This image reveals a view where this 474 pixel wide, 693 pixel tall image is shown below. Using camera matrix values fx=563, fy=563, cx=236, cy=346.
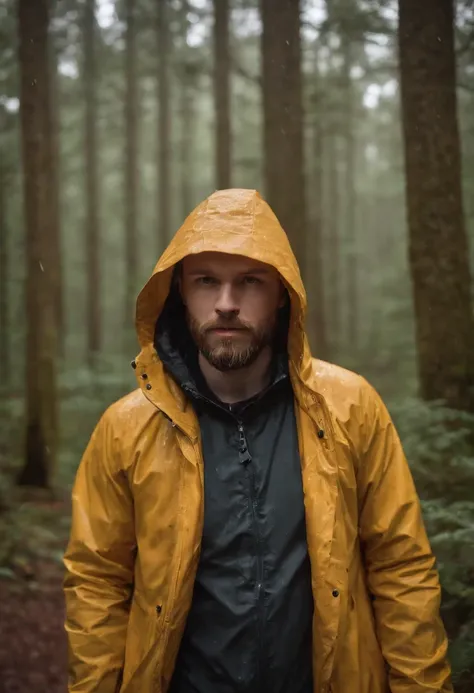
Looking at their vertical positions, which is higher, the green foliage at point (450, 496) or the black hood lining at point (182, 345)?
the black hood lining at point (182, 345)

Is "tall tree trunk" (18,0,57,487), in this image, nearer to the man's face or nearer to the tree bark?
the tree bark

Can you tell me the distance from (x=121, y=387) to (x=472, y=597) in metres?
5.48

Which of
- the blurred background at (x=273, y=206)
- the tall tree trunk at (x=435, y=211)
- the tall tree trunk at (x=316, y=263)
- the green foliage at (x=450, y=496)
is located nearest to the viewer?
the green foliage at (x=450, y=496)

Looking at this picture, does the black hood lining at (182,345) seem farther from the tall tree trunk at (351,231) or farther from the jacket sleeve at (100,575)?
the tall tree trunk at (351,231)

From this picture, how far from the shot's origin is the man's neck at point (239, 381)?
233 cm

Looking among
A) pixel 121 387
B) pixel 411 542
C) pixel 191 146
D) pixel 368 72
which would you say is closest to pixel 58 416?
pixel 121 387

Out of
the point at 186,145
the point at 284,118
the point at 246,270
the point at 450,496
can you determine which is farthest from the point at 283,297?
the point at 186,145

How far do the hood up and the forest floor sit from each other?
2.84 meters

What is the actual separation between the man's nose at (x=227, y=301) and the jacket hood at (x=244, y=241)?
158 mm

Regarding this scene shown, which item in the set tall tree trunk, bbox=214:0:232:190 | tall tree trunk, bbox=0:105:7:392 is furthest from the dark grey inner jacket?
tall tree trunk, bbox=214:0:232:190

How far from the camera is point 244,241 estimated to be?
7.11ft

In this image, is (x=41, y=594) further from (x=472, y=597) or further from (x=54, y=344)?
(x=472, y=597)

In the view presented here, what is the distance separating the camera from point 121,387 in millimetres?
7883

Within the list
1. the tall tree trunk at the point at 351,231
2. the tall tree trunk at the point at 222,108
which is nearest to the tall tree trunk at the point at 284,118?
the tall tree trunk at the point at 222,108
